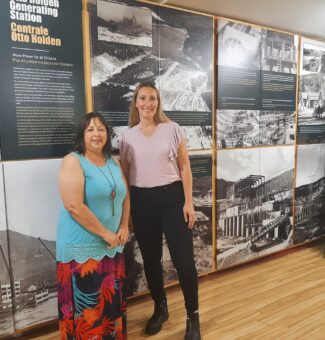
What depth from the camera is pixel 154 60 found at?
2531mm

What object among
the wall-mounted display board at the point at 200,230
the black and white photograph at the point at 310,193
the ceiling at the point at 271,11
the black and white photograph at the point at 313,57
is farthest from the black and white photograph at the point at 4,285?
the black and white photograph at the point at 313,57

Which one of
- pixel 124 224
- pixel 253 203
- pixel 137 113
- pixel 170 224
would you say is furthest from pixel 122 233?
pixel 253 203

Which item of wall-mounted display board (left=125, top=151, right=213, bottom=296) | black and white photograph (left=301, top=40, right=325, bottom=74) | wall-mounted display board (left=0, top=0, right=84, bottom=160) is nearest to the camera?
wall-mounted display board (left=0, top=0, right=84, bottom=160)

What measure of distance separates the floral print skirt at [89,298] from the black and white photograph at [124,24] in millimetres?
1503

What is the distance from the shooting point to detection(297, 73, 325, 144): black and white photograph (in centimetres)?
352

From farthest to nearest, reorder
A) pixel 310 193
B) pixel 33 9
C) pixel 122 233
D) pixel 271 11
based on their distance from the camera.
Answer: pixel 310 193
pixel 271 11
pixel 33 9
pixel 122 233

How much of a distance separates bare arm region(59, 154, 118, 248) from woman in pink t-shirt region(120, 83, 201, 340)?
0.45m

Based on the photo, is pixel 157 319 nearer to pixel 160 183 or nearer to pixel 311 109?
pixel 160 183

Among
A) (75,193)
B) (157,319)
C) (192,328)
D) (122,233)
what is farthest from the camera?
(157,319)

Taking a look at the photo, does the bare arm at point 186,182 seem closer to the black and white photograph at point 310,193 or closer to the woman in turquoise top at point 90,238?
the woman in turquoise top at point 90,238

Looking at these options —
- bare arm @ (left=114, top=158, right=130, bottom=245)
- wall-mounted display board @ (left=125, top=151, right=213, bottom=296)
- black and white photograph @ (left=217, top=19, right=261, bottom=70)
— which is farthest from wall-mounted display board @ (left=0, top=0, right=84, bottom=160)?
black and white photograph @ (left=217, top=19, right=261, bottom=70)

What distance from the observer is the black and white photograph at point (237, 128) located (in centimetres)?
296

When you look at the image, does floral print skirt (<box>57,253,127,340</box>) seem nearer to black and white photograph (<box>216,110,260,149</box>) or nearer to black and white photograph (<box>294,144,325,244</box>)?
black and white photograph (<box>216,110,260,149</box>)

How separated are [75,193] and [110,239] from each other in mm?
326
